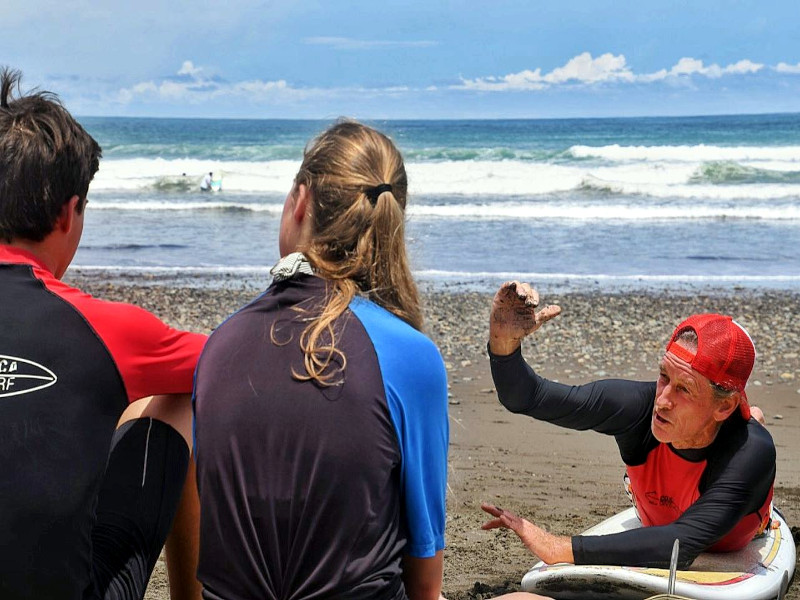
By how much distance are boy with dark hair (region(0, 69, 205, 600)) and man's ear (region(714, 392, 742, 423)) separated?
62.9 inches

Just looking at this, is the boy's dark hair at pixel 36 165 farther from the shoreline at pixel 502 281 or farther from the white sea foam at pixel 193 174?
the white sea foam at pixel 193 174

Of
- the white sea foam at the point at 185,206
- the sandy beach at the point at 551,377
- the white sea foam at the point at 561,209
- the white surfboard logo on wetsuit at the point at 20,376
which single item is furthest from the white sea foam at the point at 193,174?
the white surfboard logo on wetsuit at the point at 20,376

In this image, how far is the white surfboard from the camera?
2996 mm

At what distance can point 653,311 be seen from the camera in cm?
975

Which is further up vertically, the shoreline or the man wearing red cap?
the man wearing red cap

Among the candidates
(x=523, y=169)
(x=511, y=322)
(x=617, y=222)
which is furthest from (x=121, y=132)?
(x=511, y=322)

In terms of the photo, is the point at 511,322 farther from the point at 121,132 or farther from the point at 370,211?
the point at 121,132

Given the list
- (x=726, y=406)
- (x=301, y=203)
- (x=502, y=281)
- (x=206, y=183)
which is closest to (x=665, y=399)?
(x=726, y=406)

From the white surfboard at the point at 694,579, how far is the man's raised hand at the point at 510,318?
0.71 m

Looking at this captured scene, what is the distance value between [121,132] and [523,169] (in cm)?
3230

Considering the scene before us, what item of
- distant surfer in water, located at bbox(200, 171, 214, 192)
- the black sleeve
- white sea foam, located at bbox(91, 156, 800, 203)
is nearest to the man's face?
the black sleeve

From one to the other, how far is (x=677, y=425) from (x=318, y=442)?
148 centimetres

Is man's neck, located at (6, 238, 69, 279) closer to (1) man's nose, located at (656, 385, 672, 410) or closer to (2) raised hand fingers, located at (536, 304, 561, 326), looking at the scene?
(2) raised hand fingers, located at (536, 304, 561, 326)

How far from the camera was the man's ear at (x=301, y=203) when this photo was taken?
2.37 metres
